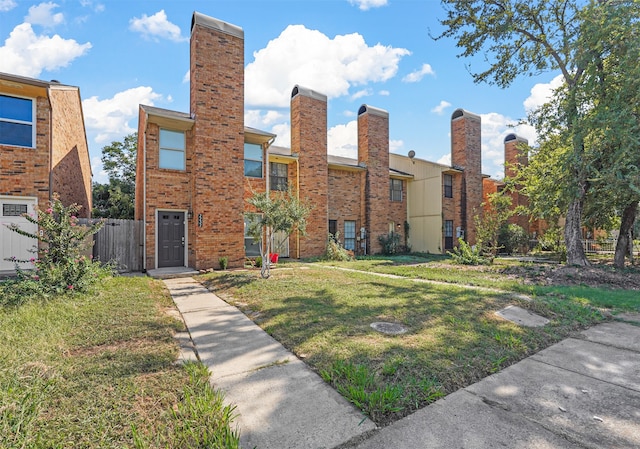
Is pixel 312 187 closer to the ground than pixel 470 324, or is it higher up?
higher up

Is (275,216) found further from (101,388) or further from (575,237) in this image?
(575,237)

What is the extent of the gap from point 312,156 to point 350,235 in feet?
17.1

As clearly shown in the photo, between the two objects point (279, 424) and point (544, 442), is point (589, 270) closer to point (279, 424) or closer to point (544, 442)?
point (544, 442)

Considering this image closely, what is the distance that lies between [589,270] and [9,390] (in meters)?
13.9

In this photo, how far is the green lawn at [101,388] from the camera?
2146 mm

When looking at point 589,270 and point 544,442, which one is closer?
point 544,442

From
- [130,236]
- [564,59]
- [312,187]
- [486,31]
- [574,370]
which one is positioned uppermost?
[486,31]

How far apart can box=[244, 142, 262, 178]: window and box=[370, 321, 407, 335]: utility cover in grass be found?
34.2 feet

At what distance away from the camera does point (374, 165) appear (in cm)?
1870

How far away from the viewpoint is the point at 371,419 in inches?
94.7

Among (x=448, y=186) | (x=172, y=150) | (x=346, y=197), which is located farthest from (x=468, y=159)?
(x=172, y=150)

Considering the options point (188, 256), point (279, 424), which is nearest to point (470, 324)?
point (279, 424)

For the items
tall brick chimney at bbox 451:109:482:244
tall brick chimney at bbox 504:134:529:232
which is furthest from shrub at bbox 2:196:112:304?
tall brick chimney at bbox 504:134:529:232

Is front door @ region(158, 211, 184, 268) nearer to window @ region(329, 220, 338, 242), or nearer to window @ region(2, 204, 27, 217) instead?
window @ region(2, 204, 27, 217)
